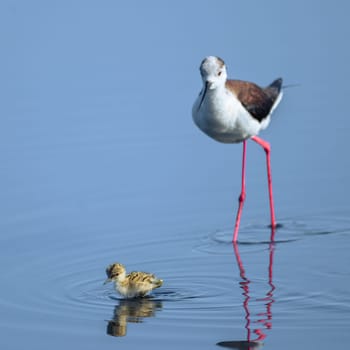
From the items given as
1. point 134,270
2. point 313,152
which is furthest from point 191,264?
point 313,152

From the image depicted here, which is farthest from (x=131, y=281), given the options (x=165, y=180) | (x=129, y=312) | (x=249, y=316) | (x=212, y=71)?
(x=165, y=180)

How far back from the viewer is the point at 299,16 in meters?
15.2

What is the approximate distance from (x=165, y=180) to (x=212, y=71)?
1.58 meters

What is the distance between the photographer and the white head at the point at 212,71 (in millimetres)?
9541

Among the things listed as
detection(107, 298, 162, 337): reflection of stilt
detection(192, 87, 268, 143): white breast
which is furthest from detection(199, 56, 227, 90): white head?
detection(107, 298, 162, 337): reflection of stilt

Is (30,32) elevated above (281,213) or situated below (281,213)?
above

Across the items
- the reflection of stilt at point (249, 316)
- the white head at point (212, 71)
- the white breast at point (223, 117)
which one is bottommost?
Answer: the reflection of stilt at point (249, 316)

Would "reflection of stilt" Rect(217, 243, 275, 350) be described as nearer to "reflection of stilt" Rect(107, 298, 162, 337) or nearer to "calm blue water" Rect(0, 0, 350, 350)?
"calm blue water" Rect(0, 0, 350, 350)

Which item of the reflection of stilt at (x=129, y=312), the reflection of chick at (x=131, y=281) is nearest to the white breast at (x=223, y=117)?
the reflection of chick at (x=131, y=281)

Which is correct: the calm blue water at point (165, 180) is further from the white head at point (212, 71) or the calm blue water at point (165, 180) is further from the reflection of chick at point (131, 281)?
the white head at point (212, 71)

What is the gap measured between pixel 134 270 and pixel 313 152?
125 inches

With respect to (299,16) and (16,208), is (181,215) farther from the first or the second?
(299,16)

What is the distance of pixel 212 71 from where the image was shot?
31.4 ft

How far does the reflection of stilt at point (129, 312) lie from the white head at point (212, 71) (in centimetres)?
214
